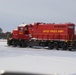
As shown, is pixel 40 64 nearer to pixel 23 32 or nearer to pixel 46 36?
pixel 46 36

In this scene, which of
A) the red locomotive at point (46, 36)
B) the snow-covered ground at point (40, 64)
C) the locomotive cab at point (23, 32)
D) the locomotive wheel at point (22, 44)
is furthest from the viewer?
the locomotive cab at point (23, 32)

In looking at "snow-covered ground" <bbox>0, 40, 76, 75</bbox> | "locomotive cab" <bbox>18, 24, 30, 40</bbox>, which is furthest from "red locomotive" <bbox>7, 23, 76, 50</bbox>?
"snow-covered ground" <bbox>0, 40, 76, 75</bbox>

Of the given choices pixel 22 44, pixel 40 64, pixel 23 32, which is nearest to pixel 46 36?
pixel 22 44

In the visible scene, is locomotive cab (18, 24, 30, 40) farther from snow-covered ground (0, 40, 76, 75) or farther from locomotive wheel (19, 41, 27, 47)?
snow-covered ground (0, 40, 76, 75)

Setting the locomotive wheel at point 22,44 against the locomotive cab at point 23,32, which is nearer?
the locomotive wheel at point 22,44

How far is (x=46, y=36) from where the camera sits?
1246 inches

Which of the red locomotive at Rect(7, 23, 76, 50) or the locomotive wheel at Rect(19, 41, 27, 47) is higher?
the red locomotive at Rect(7, 23, 76, 50)

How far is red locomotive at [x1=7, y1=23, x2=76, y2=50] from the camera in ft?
97.0

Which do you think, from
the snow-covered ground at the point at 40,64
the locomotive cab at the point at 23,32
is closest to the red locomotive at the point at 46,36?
the locomotive cab at the point at 23,32

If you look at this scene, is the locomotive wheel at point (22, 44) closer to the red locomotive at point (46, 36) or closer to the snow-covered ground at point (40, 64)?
the red locomotive at point (46, 36)

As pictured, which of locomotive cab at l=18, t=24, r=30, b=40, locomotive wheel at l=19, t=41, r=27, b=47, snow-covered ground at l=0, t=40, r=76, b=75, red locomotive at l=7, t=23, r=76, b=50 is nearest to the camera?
snow-covered ground at l=0, t=40, r=76, b=75

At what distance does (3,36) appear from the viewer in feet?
278

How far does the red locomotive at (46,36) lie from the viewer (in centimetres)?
2956

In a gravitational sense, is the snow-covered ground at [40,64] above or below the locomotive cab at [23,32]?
below
